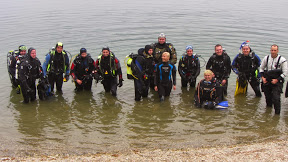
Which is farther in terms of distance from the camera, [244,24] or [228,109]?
[244,24]

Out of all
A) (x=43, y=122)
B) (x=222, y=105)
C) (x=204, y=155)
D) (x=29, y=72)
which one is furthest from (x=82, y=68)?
(x=204, y=155)

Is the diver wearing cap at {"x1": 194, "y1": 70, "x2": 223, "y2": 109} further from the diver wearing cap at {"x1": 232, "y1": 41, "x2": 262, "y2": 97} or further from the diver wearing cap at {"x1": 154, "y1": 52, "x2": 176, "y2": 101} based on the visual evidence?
the diver wearing cap at {"x1": 232, "y1": 41, "x2": 262, "y2": 97}

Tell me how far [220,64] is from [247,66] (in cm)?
75

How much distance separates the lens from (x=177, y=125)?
24.7 ft

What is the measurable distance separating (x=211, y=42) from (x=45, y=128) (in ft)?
36.1

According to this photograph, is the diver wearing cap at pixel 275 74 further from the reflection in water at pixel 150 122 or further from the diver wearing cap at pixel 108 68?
the diver wearing cap at pixel 108 68

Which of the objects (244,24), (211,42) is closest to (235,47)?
(211,42)

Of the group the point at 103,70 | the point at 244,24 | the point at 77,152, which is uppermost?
the point at 244,24

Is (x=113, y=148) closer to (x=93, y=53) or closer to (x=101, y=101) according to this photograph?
(x=101, y=101)

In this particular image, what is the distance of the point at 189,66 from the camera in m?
9.62

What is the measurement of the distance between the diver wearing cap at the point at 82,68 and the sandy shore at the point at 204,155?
389cm

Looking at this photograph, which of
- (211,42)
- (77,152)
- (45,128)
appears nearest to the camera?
(77,152)

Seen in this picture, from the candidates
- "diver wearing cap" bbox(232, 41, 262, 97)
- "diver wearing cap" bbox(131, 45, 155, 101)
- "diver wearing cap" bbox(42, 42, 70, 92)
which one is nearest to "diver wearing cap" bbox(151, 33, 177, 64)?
"diver wearing cap" bbox(131, 45, 155, 101)

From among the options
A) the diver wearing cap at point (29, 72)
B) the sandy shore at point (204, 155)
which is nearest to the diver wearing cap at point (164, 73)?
the sandy shore at point (204, 155)
